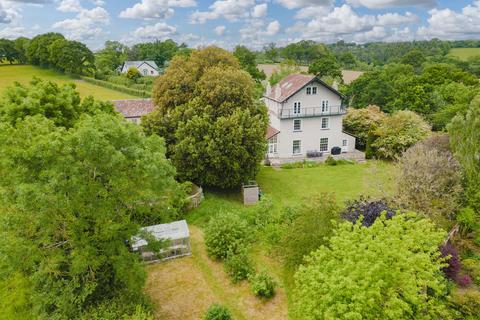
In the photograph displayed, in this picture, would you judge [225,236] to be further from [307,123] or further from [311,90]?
[311,90]

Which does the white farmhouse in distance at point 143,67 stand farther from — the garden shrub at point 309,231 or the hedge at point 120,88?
the garden shrub at point 309,231

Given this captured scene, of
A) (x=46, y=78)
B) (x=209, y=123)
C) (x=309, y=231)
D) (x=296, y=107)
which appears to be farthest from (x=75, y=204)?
(x=46, y=78)

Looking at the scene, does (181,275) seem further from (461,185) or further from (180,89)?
(461,185)

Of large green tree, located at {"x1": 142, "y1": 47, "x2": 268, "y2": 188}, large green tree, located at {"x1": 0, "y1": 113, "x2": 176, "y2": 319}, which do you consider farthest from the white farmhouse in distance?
large green tree, located at {"x1": 0, "y1": 113, "x2": 176, "y2": 319}

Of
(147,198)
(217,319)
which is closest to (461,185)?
(217,319)

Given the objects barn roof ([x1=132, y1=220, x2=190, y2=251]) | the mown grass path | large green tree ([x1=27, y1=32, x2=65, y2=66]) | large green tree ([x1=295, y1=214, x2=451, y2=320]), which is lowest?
Result: the mown grass path

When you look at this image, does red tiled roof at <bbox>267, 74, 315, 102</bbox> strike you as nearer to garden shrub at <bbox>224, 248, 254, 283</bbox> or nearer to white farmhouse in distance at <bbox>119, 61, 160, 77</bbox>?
garden shrub at <bbox>224, 248, 254, 283</bbox>
